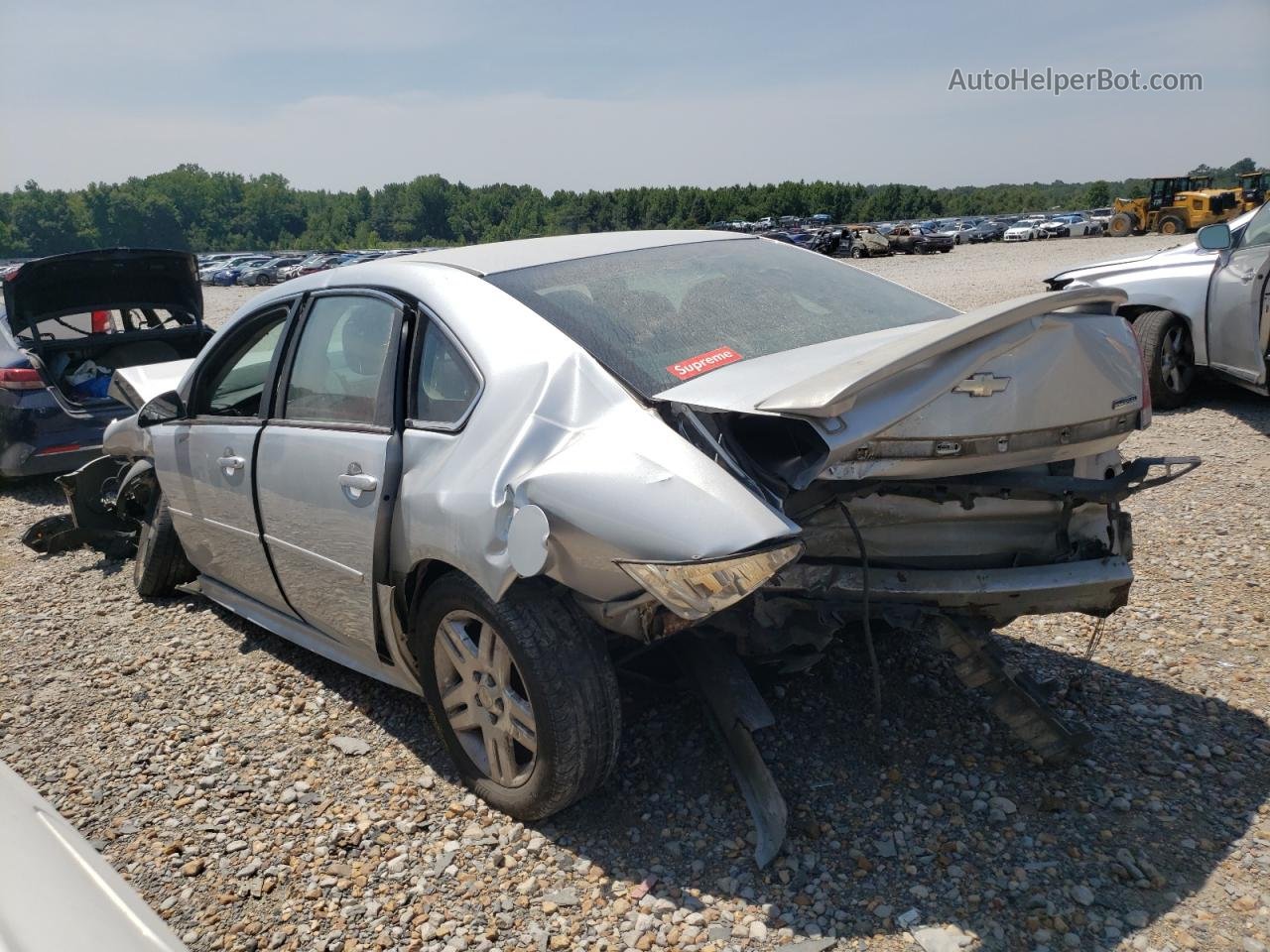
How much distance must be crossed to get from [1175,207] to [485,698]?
161ft

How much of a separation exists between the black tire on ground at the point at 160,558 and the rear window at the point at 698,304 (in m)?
2.77

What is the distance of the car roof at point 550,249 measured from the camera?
347 centimetres

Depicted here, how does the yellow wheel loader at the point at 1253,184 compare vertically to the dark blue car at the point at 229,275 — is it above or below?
above

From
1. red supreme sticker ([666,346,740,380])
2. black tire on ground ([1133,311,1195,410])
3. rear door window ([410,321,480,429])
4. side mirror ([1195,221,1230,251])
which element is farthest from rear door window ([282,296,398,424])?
black tire on ground ([1133,311,1195,410])

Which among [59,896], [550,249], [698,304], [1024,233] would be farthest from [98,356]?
[1024,233]

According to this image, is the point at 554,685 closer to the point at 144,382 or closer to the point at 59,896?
the point at 59,896

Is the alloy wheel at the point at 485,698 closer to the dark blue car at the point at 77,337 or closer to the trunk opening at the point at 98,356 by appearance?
the dark blue car at the point at 77,337

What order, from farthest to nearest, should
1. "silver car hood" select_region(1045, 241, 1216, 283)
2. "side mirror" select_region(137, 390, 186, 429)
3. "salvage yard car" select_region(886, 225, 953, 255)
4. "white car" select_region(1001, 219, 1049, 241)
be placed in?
"white car" select_region(1001, 219, 1049, 241) → "salvage yard car" select_region(886, 225, 953, 255) → "silver car hood" select_region(1045, 241, 1216, 283) → "side mirror" select_region(137, 390, 186, 429)

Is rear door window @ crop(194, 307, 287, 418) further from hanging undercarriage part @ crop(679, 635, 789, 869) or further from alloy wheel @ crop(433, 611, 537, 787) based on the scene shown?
hanging undercarriage part @ crop(679, 635, 789, 869)

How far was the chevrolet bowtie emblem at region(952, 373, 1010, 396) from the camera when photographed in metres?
2.56

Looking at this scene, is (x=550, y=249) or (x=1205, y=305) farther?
(x=1205, y=305)

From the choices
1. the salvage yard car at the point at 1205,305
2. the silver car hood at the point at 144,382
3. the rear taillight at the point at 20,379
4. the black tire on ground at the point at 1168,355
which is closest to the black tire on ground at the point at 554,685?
the silver car hood at the point at 144,382

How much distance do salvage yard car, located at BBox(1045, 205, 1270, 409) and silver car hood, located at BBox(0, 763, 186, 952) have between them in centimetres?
704

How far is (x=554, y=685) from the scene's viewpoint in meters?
2.72
